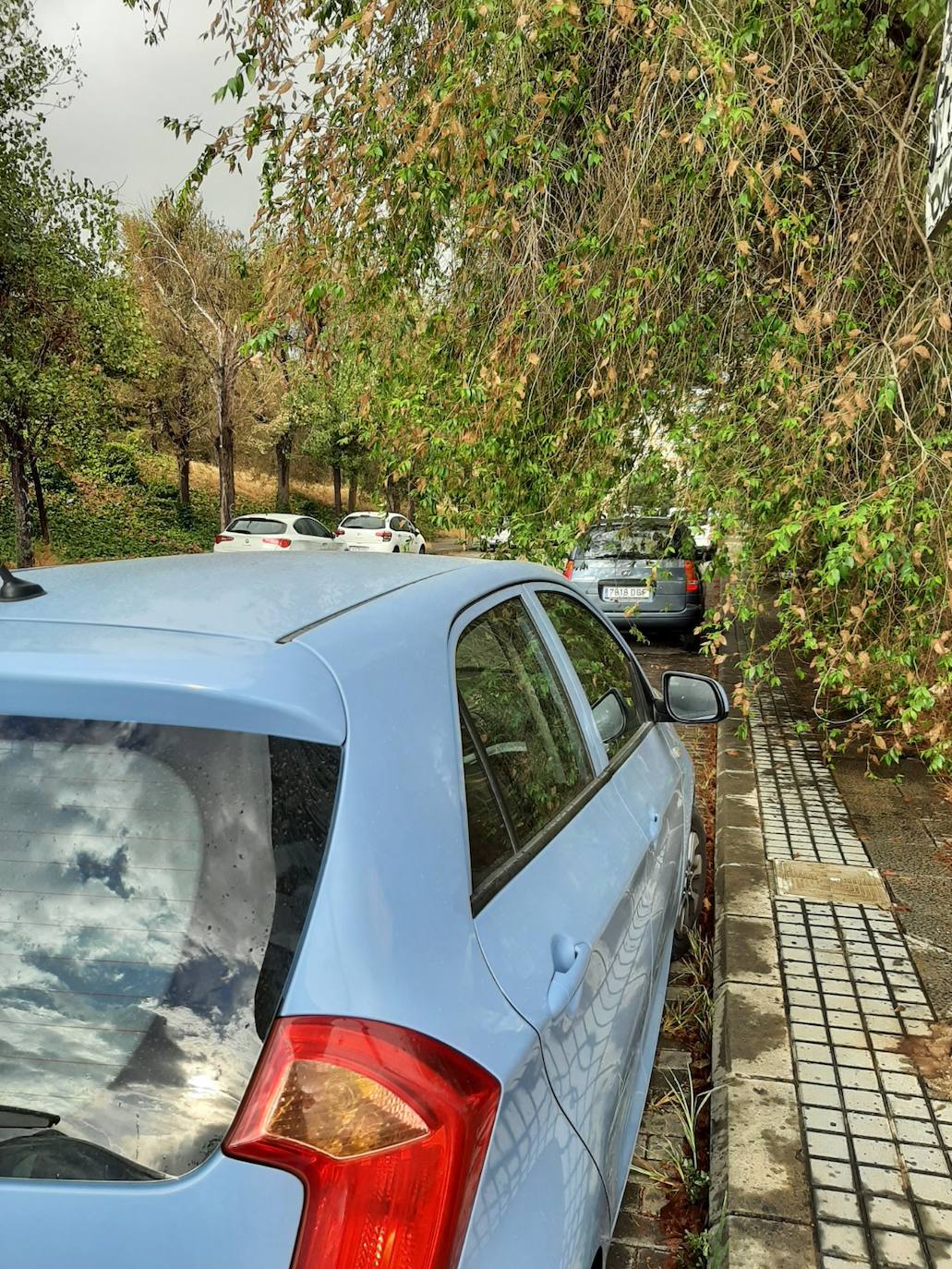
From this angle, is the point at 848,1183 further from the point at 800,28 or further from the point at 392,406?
the point at 800,28

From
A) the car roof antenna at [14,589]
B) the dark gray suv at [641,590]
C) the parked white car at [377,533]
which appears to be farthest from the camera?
the parked white car at [377,533]

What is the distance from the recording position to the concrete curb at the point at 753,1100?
248 centimetres

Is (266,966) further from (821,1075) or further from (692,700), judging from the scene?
(821,1075)

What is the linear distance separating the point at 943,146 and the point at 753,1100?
355 cm

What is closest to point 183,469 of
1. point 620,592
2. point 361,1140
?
point 620,592

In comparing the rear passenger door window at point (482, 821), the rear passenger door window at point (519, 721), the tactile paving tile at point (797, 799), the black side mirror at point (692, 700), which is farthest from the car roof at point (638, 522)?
the rear passenger door window at point (482, 821)

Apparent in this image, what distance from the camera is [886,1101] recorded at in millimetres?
3059

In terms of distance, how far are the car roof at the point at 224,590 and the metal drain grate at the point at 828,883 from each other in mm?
3138

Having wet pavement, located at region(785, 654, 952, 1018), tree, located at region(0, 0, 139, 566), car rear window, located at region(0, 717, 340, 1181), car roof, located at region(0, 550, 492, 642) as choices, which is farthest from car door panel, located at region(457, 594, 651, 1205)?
tree, located at region(0, 0, 139, 566)

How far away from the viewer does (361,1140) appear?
3.67ft

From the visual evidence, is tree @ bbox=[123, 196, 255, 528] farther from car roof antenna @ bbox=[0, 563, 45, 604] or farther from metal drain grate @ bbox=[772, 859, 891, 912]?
car roof antenna @ bbox=[0, 563, 45, 604]

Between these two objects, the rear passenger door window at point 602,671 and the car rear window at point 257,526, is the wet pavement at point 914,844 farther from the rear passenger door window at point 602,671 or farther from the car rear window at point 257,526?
the car rear window at point 257,526

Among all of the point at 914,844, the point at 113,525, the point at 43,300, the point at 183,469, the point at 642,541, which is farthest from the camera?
the point at 183,469

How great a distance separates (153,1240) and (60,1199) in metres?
0.12
